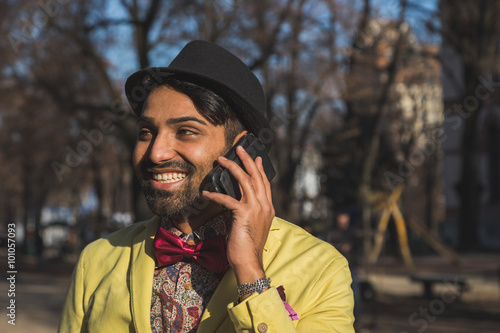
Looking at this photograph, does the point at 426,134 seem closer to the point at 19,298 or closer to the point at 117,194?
the point at 19,298

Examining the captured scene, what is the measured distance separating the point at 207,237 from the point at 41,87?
1504cm

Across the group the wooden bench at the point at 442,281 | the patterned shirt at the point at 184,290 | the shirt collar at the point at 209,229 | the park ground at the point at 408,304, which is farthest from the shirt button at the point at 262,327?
the wooden bench at the point at 442,281

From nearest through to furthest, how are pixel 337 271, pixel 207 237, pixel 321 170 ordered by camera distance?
pixel 337 271 → pixel 207 237 → pixel 321 170

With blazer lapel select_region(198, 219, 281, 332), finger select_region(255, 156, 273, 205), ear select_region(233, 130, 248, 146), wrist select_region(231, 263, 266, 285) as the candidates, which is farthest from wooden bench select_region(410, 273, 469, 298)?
wrist select_region(231, 263, 266, 285)

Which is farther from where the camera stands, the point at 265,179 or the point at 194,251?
the point at 194,251

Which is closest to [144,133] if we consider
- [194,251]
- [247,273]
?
[194,251]

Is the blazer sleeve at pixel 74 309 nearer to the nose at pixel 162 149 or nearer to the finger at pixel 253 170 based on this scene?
the nose at pixel 162 149

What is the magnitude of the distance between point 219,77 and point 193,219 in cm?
50

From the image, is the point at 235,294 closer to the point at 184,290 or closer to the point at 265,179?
the point at 184,290

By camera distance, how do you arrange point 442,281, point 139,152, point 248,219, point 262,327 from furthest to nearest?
point 442,281 < point 139,152 < point 248,219 < point 262,327

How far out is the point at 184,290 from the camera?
2.25m

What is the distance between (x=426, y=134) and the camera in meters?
18.3

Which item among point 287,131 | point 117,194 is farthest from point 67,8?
point 117,194

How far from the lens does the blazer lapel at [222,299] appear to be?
2107 millimetres
